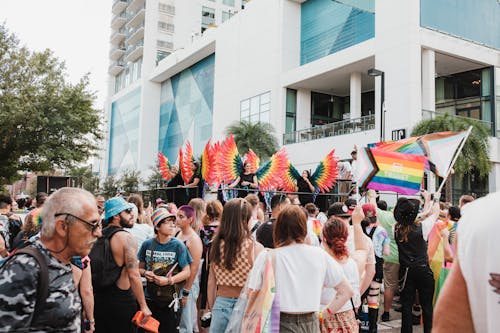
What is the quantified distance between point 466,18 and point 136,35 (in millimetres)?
43113

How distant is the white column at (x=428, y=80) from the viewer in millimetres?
21719

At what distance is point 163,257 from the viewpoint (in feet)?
15.5

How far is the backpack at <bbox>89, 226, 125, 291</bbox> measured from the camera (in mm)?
3965

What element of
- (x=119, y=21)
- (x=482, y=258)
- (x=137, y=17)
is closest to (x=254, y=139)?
(x=482, y=258)

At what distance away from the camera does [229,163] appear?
11.3m

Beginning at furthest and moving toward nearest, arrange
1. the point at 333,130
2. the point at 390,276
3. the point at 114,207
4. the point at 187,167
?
1. the point at 333,130
2. the point at 187,167
3. the point at 390,276
4. the point at 114,207

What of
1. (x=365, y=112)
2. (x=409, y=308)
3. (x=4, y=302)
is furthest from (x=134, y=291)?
(x=365, y=112)

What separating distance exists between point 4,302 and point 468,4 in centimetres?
2635

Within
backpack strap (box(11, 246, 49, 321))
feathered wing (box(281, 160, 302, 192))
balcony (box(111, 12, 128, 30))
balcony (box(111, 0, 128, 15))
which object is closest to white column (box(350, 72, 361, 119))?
feathered wing (box(281, 160, 302, 192))

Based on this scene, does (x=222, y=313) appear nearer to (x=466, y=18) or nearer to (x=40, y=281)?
(x=40, y=281)

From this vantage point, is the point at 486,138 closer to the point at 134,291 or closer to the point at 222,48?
the point at 134,291

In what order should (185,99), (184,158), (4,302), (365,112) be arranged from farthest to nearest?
(185,99)
(365,112)
(184,158)
(4,302)

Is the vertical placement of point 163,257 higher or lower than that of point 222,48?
lower

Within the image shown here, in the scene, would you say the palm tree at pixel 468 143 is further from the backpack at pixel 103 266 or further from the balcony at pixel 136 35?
the balcony at pixel 136 35
